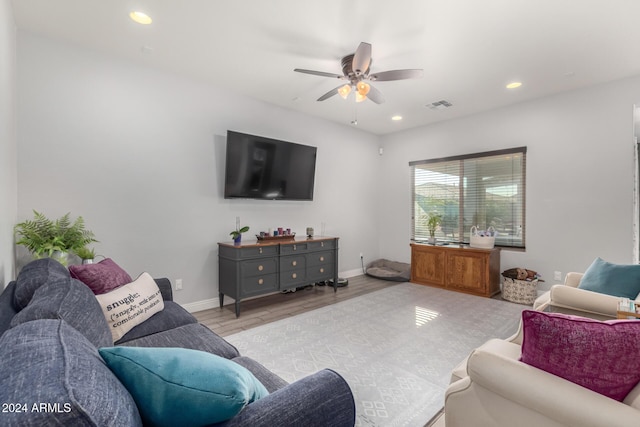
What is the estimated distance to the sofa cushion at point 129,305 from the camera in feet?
5.69

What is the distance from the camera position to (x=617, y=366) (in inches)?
38.5

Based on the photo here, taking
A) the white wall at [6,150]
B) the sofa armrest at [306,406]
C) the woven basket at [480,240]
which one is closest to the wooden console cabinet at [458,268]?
the woven basket at [480,240]

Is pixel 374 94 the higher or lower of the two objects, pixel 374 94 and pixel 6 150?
the higher

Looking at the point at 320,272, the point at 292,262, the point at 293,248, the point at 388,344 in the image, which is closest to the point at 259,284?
the point at 292,262

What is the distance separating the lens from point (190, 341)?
66.8 inches

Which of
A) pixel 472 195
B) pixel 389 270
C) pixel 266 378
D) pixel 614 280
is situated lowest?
pixel 389 270

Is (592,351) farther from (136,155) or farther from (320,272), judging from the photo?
(136,155)

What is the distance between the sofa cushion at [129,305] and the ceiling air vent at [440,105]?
13.9 ft

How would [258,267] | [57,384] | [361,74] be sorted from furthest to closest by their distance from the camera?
[258,267] → [361,74] → [57,384]

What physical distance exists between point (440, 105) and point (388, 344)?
349 centimetres

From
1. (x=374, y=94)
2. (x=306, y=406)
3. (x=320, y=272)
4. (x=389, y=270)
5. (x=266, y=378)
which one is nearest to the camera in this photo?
(x=306, y=406)

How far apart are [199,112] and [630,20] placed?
426 cm

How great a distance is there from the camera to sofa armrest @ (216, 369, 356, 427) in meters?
0.80

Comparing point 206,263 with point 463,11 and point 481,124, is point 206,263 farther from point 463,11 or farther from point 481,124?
point 481,124
